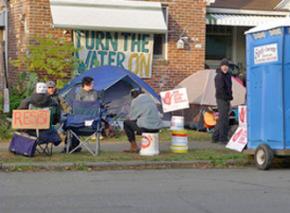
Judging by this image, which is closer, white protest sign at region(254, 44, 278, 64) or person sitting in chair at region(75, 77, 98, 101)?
white protest sign at region(254, 44, 278, 64)

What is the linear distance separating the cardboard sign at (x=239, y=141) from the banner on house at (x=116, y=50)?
19.1 ft

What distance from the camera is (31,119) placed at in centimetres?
1195

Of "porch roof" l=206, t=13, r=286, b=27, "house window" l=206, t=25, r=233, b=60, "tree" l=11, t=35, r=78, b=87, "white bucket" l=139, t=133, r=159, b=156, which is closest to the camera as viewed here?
"white bucket" l=139, t=133, r=159, b=156

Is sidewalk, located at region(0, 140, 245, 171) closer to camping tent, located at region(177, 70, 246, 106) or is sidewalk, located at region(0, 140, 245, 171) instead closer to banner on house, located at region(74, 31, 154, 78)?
camping tent, located at region(177, 70, 246, 106)

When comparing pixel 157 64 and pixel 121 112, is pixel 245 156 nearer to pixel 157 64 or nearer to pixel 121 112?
pixel 121 112

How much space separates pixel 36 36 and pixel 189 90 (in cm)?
450

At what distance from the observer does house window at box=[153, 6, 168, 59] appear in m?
19.0

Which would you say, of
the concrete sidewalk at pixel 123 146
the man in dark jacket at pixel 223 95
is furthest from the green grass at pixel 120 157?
the man in dark jacket at pixel 223 95

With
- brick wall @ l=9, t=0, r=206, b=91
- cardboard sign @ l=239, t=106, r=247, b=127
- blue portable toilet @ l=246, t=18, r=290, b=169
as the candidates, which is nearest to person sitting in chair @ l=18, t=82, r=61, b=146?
blue portable toilet @ l=246, t=18, r=290, b=169

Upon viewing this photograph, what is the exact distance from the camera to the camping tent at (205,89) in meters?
17.7

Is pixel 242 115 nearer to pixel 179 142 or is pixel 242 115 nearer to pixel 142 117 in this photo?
pixel 179 142

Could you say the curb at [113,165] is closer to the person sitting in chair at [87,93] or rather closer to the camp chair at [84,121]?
the camp chair at [84,121]

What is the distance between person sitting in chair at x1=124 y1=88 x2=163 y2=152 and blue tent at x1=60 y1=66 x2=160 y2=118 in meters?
3.15

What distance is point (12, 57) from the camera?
63.0 feet
